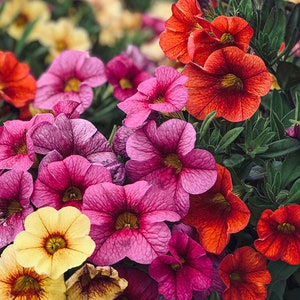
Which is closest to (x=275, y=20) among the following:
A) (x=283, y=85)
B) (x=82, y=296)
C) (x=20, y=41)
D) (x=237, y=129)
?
(x=283, y=85)

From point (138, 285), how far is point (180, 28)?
53 cm

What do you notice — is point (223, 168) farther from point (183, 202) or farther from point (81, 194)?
point (81, 194)

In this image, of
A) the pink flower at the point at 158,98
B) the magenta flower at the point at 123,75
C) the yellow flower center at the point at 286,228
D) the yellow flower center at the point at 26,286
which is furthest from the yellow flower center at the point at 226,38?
the yellow flower center at the point at 26,286

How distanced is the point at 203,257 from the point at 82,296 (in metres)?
0.23

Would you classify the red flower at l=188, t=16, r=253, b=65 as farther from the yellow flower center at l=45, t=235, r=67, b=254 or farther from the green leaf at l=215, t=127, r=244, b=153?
the yellow flower center at l=45, t=235, r=67, b=254

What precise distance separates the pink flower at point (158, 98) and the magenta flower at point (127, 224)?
0.13m

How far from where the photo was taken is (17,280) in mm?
1218

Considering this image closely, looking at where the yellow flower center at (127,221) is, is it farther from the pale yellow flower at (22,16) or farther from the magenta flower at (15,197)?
the pale yellow flower at (22,16)

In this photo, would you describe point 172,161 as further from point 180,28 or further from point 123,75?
point 123,75

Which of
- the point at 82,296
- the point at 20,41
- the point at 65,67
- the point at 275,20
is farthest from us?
the point at 20,41

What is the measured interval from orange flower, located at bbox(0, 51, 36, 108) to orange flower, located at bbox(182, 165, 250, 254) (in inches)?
25.6

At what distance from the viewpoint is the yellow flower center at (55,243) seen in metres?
1.18

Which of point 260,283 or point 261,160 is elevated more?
point 261,160

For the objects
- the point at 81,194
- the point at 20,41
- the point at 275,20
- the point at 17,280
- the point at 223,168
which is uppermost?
the point at 275,20
